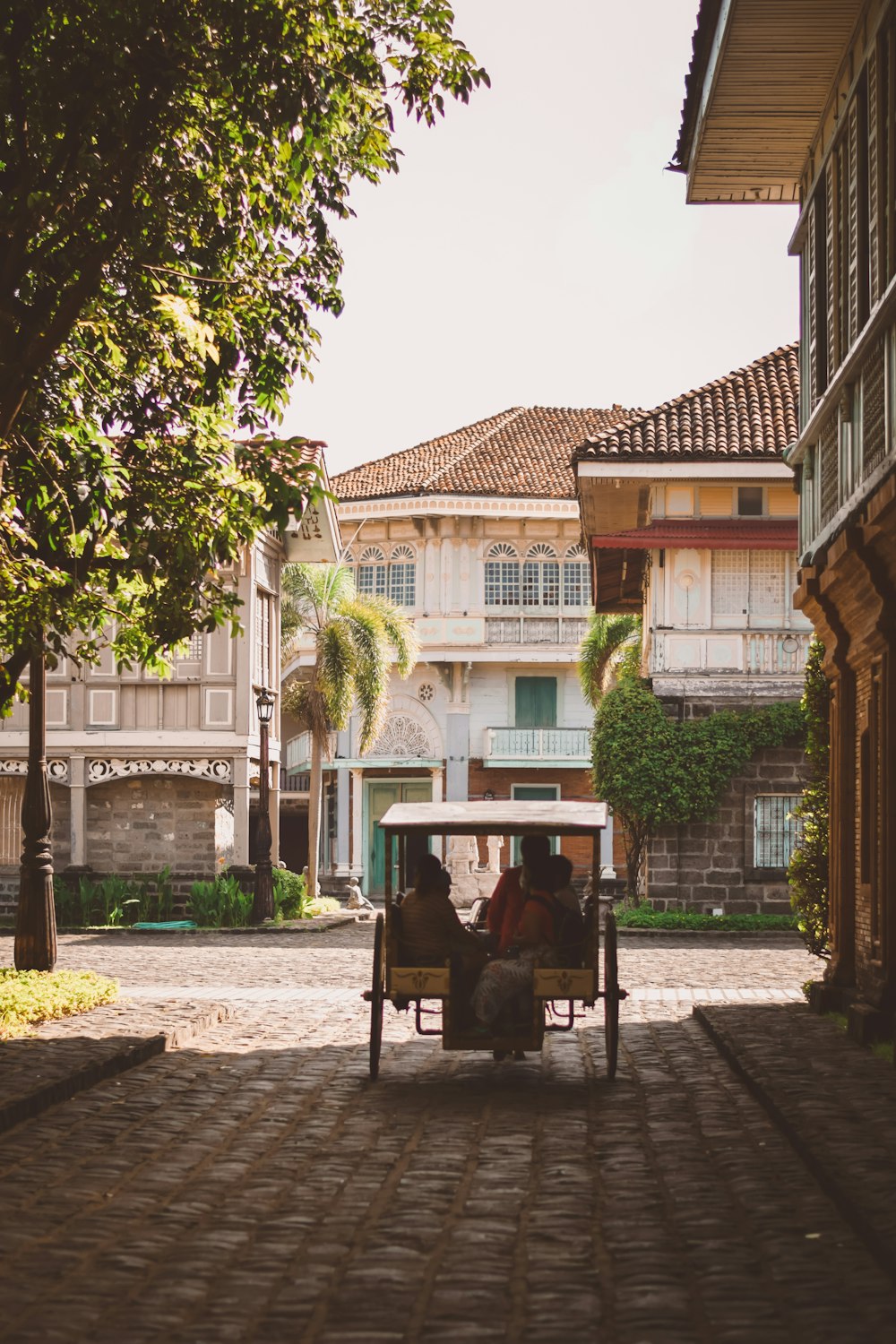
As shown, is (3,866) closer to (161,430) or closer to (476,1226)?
(161,430)

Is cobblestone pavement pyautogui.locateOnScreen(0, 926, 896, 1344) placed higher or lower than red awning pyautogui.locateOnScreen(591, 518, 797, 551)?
lower

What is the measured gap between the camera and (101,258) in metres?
13.2

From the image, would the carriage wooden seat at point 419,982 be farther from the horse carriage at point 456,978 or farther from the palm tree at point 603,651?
the palm tree at point 603,651

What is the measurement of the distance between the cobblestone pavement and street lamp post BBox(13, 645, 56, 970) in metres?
3.67

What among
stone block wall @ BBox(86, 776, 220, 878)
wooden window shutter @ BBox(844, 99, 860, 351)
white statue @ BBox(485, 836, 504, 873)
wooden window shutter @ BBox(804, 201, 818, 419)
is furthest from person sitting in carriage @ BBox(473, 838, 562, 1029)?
white statue @ BBox(485, 836, 504, 873)

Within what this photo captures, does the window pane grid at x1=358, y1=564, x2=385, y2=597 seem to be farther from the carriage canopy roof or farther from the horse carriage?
the horse carriage

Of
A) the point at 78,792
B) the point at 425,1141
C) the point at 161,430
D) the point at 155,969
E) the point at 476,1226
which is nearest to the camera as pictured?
the point at 476,1226

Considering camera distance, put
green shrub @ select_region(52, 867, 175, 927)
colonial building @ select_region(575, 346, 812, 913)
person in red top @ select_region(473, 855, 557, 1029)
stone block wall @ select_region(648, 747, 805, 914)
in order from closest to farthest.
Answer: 1. person in red top @ select_region(473, 855, 557, 1029)
2. colonial building @ select_region(575, 346, 812, 913)
3. stone block wall @ select_region(648, 747, 805, 914)
4. green shrub @ select_region(52, 867, 175, 927)

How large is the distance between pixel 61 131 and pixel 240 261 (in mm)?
1870

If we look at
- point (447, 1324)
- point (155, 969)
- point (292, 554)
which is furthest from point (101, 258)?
point (292, 554)

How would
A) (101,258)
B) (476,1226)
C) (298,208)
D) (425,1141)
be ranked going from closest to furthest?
1. (476,1226)
2. (425,1141)
3. (101,258)
4. (298,208)

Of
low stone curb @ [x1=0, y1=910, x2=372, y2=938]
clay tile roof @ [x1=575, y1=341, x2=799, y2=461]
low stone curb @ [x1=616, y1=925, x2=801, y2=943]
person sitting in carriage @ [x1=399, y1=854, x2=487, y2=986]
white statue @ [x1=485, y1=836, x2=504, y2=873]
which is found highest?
clay tile roof @ [x1=575, y1=341, x2=799, y2=461]

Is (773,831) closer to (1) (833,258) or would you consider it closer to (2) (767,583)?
(2) (767,583)

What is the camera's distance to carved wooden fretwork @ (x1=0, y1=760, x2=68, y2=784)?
116 feet
